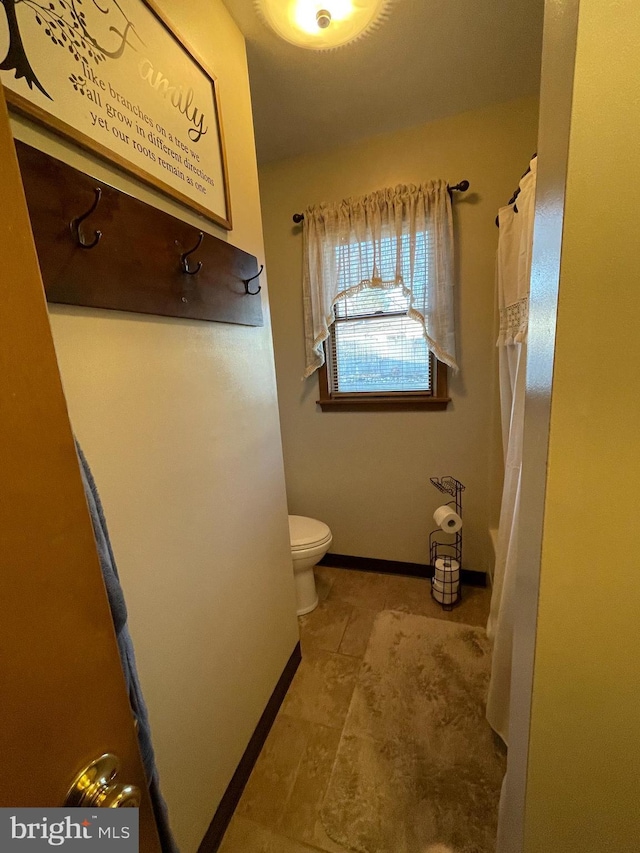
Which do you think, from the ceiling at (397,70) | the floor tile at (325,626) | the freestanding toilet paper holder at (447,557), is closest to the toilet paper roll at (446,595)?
the freestanding toilet paper holder at (447,557)

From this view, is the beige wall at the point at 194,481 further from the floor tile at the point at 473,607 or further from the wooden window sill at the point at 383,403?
the floor tile at the point at 473,607

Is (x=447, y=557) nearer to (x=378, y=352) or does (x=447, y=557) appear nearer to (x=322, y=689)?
(x=322, y=689)

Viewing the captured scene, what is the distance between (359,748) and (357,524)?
1160 millimetres

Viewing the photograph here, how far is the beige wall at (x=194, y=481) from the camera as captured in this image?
74cm

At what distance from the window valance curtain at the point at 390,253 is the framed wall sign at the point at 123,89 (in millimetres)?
925

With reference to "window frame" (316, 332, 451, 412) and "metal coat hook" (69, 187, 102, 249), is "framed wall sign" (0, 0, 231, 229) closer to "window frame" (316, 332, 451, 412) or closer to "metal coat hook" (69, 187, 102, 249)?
"metal coat hook" (69, 187, 102, 249)

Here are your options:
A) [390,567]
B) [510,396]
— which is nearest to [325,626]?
[390,567]

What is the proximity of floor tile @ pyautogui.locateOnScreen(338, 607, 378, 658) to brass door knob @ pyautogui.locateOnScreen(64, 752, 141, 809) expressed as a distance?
4.69 ft

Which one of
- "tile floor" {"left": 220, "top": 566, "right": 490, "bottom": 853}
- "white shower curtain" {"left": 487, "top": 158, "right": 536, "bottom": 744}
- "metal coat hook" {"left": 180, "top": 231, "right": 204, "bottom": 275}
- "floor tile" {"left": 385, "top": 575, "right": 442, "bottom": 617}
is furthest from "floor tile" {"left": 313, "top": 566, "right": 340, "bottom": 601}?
"metal coat hook" {"left": 180, "top": 231, "right": 204, "bottom": 275}

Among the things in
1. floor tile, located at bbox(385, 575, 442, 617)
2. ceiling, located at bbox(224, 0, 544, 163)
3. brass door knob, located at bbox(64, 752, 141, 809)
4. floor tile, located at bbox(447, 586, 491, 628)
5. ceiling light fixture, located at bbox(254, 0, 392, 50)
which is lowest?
floor tile, located at bbox(385, 575, 442, 617)

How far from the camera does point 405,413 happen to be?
2.04m

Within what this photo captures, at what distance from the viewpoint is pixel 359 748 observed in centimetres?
125

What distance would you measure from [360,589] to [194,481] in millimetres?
1583

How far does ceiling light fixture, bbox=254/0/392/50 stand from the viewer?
1.11 metres
